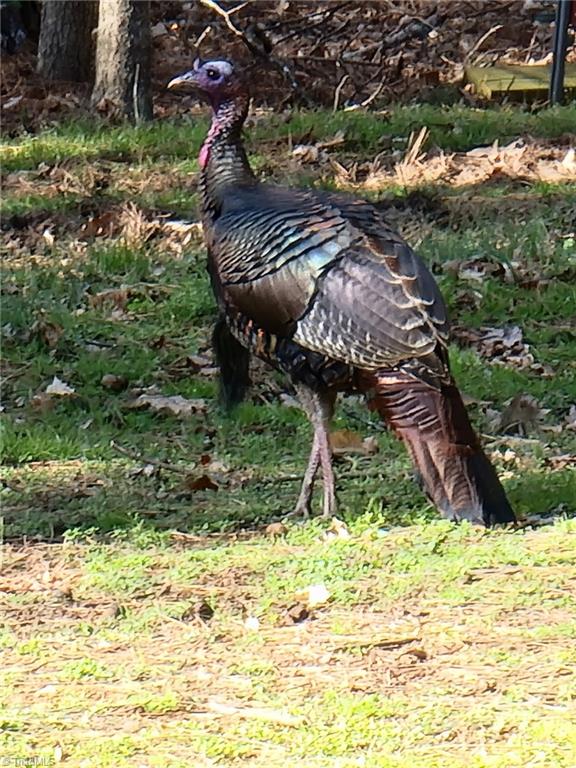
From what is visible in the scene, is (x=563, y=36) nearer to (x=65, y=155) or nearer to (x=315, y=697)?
(x=65, y=155)

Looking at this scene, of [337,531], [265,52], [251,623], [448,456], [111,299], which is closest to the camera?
[251,623]

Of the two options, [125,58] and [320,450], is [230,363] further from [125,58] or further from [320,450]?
[125,58]

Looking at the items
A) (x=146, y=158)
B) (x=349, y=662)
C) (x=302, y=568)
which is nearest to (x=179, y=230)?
(x=146, y=158)

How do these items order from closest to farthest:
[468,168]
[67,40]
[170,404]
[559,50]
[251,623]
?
[251,623]
[170,404]
[468,168]
[559,50]
[67,40]

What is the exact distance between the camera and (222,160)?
578 cm

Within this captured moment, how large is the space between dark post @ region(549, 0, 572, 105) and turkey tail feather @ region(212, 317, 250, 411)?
6284mm

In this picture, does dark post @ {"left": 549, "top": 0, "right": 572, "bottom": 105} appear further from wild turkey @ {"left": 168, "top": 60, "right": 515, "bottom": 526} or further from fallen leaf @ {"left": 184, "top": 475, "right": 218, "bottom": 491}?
fallen leaf @ {"left": 184, "top": 475, "right": 218, "bottom": 491}

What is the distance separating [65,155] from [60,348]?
324 cm

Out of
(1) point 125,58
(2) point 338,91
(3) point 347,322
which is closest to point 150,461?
(3) point 347,322

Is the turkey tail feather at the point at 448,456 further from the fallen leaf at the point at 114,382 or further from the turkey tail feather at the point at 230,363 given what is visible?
the fallen leaf at the point at 114,382

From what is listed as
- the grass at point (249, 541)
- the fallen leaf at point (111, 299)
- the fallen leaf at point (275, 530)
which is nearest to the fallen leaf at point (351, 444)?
the grass at point (249, 541)

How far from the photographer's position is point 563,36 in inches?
448

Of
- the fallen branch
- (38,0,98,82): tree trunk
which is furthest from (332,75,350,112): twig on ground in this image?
(38,0,98,82): tree trunk

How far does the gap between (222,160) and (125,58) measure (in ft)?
18.8
